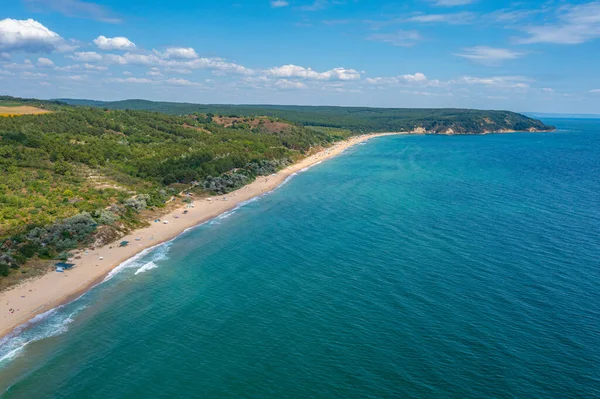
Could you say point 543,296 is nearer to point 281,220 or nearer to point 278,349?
point 278,349

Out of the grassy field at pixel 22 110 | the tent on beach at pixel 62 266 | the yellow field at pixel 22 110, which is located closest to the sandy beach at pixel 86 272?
the tent on beach at pixel 62 266

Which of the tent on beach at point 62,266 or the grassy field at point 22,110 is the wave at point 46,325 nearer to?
the tent on beach at point 62,266

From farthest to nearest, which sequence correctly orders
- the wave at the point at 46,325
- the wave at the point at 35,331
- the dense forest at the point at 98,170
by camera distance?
the dense forest at the point at 98,170, the wave at the point at 46,325, the wave at the point at 35,331

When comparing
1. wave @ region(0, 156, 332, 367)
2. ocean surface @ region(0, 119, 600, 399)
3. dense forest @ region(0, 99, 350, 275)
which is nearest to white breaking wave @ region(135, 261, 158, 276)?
wave @ region(0, 156, 332, 367)

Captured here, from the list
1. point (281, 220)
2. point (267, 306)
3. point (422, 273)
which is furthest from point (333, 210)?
point (267, 306)

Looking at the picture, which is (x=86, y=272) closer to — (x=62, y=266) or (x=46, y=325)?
(x=62, y=266)

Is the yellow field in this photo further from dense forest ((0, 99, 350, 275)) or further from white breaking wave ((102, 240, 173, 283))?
white breaking wave ((102, 240, 173, 283))
